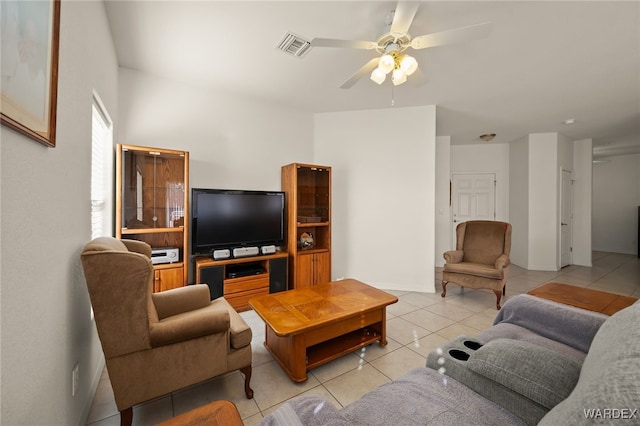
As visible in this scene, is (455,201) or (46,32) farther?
(455,201)

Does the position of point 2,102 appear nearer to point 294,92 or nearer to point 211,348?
point 211,348

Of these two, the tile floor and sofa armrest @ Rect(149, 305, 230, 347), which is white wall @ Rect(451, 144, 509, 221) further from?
sofa armrest @ Rect(149, 305, 230, 347)

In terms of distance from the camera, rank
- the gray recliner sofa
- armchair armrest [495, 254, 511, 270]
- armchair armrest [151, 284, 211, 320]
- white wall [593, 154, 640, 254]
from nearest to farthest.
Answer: the gray recliner sofa, armchair armrest [151, 284, 211, 320], armchair armrest [495, 254, 511, 270], white wall [593, 154, 640, 254]

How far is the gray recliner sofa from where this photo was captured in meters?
0.57

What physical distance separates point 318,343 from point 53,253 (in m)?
1.71

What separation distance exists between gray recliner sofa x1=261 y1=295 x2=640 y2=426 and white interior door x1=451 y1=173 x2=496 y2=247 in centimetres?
512

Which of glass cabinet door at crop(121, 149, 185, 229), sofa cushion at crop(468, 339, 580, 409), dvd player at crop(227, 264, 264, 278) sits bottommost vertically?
dvd player at crop(227, 264, 264, 278)

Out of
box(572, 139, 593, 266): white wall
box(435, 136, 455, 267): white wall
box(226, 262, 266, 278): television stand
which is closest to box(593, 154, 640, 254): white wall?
box(572, 139, 593, 266): white wall

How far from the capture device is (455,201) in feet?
19.6

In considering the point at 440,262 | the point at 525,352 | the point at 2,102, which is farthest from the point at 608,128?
the point at 2,102

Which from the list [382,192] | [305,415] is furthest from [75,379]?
[382,192]

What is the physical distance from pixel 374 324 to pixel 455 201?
4.77 m

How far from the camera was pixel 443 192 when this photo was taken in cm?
515

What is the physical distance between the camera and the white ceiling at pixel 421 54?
1917 mm
